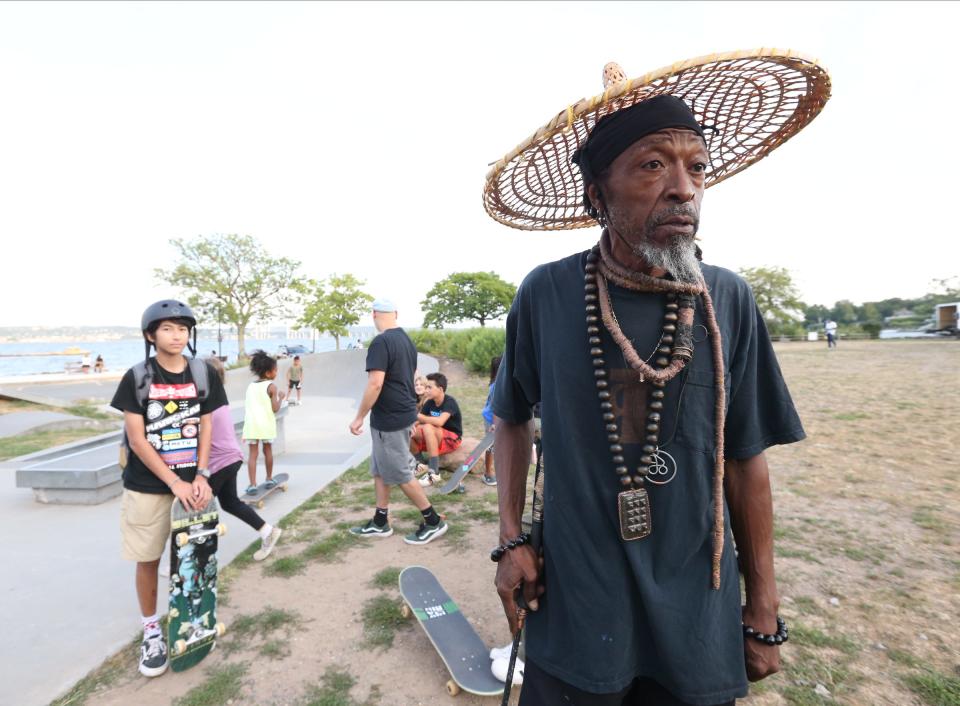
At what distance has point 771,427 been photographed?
1.35 meters

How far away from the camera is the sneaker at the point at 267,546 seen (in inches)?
162

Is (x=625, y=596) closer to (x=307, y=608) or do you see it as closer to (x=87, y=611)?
(x=307, y=608)

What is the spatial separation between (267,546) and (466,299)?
133ft

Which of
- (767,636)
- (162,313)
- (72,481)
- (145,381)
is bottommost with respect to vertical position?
(72,481)

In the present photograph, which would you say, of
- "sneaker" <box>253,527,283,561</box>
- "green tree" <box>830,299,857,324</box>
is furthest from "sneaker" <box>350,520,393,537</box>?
"green tree" <box>830,299,857,324</box>

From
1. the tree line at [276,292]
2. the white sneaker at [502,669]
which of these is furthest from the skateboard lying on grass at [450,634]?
the tree line at [276,292]

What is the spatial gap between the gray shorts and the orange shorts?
200 centimetres

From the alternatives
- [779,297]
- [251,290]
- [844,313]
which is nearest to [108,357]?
[251,290]

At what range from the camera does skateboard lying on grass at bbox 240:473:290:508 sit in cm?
540

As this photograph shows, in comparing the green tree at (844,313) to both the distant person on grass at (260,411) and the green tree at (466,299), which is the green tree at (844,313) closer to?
the green tree at (466,299)

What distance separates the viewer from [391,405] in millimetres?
4312

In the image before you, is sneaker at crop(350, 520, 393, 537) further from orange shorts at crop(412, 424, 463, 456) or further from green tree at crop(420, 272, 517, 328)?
green tree at crop(420, 272, 517, 328)

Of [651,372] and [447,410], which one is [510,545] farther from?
[447,410]

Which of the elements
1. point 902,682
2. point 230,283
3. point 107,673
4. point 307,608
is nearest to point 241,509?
point 307,608
